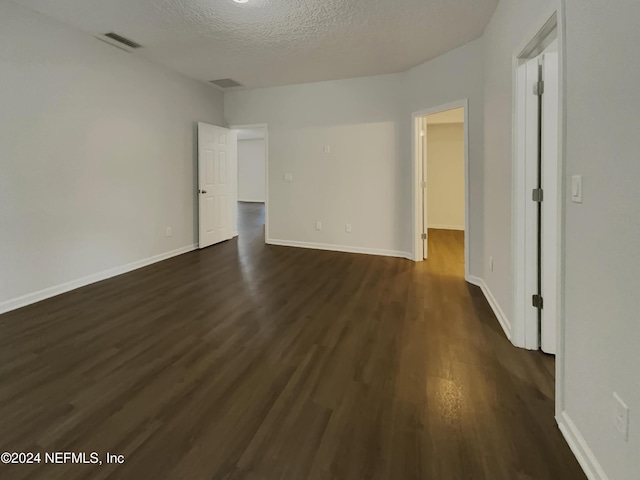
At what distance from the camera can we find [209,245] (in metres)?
5.91

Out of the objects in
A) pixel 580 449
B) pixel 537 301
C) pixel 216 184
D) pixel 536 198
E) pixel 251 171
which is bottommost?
pixel 580 449

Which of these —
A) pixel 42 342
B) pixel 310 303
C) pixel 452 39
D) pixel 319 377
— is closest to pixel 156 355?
pixel 42 342

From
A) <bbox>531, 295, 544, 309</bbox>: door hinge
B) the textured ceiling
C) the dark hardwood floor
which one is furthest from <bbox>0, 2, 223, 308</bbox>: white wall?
<bbox>531, 295, 544, 309</bbox>: door hinge

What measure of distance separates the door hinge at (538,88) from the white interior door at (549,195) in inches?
0.8

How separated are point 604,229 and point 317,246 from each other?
4.61 metres

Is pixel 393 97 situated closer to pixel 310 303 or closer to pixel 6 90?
pixel 310 303

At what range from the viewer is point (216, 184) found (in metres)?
6.00

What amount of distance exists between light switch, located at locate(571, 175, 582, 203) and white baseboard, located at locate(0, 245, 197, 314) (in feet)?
13.9

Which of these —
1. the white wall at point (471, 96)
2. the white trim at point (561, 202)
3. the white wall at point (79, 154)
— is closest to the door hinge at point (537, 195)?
the white trim at point (561, 202)

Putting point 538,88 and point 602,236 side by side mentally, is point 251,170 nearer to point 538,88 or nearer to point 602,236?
point 538,88

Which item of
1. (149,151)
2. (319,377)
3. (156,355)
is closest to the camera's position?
(319,377)

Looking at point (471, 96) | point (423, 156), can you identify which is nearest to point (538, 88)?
point (471, 96)

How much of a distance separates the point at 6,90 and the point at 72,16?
0.93 meters

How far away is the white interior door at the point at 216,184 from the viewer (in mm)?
5613
